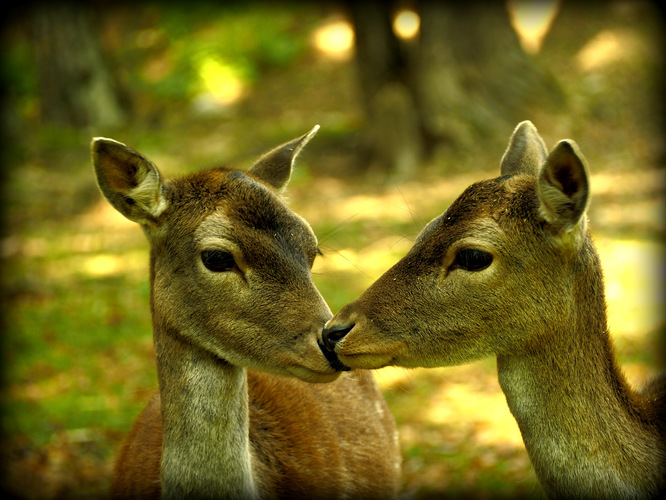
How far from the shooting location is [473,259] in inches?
148

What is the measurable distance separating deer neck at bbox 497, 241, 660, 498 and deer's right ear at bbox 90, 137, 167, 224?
6.52 ft

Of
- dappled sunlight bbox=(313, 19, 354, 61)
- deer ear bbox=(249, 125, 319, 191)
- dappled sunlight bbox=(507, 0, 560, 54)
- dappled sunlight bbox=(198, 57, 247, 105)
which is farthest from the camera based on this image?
dappled sunlight bbox=(313, 19, 354, 61)

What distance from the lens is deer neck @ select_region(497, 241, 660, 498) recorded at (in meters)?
3.54

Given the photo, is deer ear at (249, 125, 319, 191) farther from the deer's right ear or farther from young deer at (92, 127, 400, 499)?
the deer's right ear

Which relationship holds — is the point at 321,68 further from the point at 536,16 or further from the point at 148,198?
the point at 148,198

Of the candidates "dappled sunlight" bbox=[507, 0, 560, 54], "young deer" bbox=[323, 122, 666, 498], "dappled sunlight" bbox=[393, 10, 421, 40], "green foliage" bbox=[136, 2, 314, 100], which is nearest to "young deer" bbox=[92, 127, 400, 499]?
"young deer" bbox=[323, 122, 666, 498]

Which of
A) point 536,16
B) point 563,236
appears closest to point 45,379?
point 563,236

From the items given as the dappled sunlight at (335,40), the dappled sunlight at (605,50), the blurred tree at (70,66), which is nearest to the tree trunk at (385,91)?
the dappled sunlight at (605,50)

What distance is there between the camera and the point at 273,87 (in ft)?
64.6

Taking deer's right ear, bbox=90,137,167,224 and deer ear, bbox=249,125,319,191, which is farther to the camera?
deer ear, bbox=249,125,319,191

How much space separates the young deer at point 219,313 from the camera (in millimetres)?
3801

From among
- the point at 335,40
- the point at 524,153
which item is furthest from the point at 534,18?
the point at 524,153

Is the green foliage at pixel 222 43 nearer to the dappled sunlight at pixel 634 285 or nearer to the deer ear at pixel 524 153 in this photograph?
the dappled sunlight at pixel 634 285

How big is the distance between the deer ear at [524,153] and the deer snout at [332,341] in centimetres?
141
